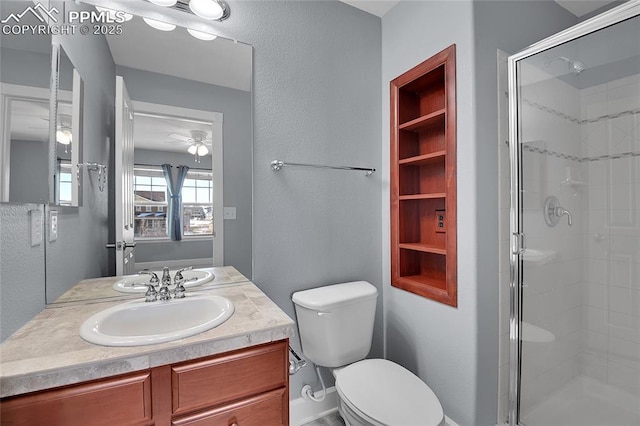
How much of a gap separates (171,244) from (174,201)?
0.21 m

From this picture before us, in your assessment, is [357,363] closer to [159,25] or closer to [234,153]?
[234,153]

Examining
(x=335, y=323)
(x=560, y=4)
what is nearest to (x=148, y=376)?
(x=335, y=323)

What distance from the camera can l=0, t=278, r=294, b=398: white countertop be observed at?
0.72 meters

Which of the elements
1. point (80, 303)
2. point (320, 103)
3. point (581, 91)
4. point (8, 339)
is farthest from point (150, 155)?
point (581, 91)

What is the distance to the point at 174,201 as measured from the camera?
140cm

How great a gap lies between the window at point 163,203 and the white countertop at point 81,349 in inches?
15.9

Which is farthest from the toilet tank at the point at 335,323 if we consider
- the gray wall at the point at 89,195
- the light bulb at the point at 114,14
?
the light bulb at the point at 114,14

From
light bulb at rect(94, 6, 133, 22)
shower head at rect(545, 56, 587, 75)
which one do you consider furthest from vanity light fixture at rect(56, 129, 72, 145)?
shower head at rect(545, 56, 587, 75)

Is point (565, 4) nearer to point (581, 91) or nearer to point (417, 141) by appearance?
point (581, 91)

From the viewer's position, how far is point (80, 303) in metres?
1.17

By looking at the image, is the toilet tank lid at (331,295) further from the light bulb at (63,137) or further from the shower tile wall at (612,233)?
the light bulb at (63,137)

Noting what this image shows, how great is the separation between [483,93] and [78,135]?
182 cm

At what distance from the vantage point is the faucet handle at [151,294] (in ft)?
4.00

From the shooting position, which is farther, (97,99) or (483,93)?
(483,93)
